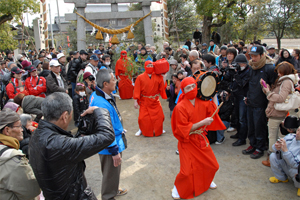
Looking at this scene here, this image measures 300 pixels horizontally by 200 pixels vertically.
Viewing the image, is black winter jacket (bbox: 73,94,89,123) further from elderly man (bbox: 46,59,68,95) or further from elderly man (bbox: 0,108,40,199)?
elderly man (bbox: 0,108,40,199)

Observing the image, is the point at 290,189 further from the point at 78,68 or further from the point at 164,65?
the point at 78,68

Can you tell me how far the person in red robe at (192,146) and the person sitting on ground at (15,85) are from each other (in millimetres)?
4060

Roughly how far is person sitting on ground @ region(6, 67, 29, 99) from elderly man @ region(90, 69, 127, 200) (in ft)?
11.1

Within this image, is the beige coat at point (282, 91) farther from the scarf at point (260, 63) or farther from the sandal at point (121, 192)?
the sandal at point (121, 192)

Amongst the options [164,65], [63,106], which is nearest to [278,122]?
[164,65]

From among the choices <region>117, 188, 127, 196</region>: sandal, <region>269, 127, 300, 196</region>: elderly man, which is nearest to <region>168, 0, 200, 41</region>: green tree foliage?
<region>269, 127, 300, 196</region>: elderly man

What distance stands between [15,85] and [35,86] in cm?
55

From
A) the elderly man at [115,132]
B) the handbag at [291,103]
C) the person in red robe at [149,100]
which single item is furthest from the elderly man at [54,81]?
the handbag at [291,103]

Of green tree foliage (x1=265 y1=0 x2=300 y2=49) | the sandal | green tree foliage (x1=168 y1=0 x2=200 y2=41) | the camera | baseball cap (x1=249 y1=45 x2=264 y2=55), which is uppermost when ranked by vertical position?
green tree foliage (x1=168 y1=0 x2=200 y2=41)

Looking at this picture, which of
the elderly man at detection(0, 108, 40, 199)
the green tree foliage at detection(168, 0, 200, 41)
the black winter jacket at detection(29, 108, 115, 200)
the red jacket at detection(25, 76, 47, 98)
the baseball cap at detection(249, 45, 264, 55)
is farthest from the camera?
the green tree foliage at detection(168, 0, 200, 41)

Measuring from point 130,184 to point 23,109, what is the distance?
8.10 ft

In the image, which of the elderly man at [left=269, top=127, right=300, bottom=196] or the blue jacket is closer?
the blue jacket

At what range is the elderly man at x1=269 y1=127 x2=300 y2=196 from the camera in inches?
127

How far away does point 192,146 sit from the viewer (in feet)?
10.6
